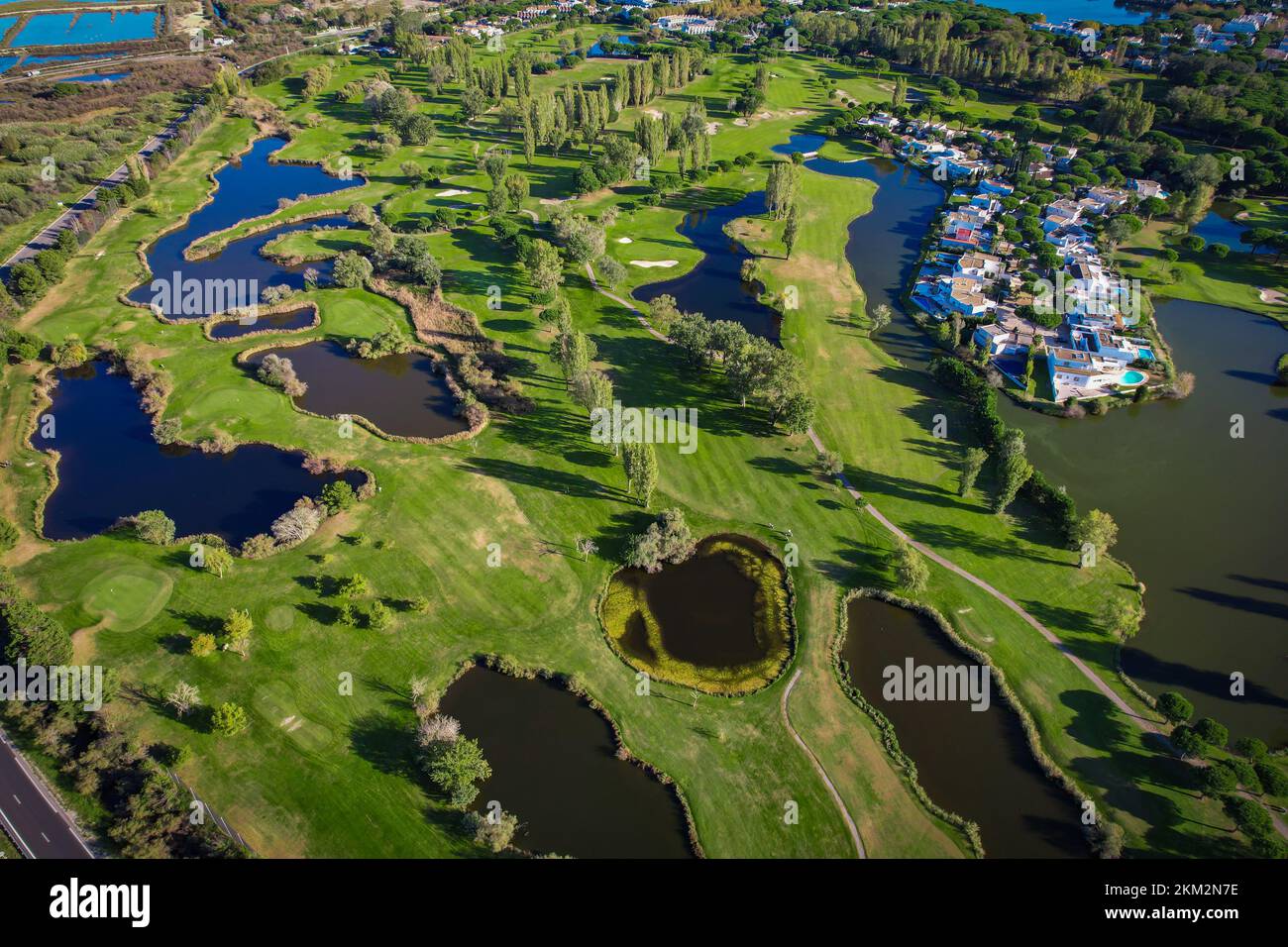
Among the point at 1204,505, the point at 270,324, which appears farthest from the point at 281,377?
the point at 1204,505

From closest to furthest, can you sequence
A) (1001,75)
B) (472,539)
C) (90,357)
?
1. (472,539)
2. (90,357)
3. (1001,75)

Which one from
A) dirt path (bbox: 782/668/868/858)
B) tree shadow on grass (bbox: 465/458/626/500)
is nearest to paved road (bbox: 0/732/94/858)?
tree shadow on grass (bbox: 465/458/626/500)

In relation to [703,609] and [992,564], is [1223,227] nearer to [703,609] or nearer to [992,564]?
[992,564]

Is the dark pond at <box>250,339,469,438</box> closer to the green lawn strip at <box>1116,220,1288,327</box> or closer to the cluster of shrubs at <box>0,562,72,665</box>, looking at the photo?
the cluster of shrubs at <box>0,562,72,665</box>

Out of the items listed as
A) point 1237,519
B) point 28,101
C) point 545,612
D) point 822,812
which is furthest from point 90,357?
point 1237,519

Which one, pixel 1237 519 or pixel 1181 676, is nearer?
pixel 1181 676
